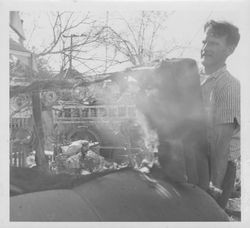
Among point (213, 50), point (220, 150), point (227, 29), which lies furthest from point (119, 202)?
point (227, 29)

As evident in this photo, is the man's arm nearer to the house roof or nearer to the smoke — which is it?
the smoke

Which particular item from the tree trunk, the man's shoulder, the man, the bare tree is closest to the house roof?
the tree trunk

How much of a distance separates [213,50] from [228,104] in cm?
54

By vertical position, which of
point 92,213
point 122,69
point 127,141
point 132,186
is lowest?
point 92,213

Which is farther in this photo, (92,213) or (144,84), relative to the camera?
(144,84)

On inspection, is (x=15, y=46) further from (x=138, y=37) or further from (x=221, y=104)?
(x=221, y=104)

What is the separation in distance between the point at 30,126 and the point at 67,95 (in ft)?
1.47

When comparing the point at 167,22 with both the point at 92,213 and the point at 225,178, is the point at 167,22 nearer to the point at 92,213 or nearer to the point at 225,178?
the point at 225,178

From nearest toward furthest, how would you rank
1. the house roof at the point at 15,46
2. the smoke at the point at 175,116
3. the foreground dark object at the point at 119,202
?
the foreground dark object at the point at 119,202 → the house roof at the point at 15,46 → the smoke at the point at 175,116

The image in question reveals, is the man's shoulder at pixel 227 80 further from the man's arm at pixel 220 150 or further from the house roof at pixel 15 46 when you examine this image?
the house roof at pixel 15 46

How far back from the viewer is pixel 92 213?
10.8 ft

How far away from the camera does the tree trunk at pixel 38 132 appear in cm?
351

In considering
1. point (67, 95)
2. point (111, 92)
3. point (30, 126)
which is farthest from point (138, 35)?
point (30, 126)

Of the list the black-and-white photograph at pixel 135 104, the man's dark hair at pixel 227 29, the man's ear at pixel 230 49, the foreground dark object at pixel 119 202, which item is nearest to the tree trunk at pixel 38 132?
the black-and-white photograph at pixel 135 104
